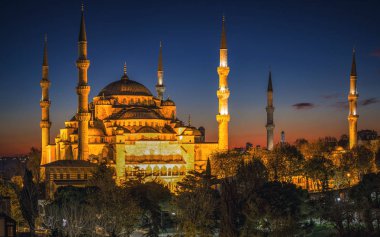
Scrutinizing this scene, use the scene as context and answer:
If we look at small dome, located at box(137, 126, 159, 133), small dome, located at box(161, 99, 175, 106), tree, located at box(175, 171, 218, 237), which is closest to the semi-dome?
small dome, located at box(161, 99, 175, 106)

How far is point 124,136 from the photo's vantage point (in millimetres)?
65000

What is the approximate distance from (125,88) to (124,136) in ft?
29.4

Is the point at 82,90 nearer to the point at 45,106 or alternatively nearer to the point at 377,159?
the point at 45,106

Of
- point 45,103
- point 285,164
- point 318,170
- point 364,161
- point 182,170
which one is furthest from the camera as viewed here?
point 45,103

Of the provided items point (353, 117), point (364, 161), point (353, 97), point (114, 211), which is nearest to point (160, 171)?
point (364, 161)

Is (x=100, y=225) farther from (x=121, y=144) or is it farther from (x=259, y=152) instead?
(x=259, y=152)

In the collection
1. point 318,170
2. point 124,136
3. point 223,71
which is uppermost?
point 223,71

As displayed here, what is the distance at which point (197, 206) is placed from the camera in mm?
41500

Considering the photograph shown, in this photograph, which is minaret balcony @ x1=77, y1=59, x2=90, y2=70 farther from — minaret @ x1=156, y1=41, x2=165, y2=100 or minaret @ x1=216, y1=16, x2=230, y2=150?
Answer: minaret @ x1=156, y1=41, x2=165, y2=100

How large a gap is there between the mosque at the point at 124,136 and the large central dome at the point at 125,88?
8 centimetres

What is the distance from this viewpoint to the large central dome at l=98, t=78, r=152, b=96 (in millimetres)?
72688

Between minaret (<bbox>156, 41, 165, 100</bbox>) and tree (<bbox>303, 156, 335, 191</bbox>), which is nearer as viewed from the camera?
tree (<bbox>303, 156, 335, 191</bbox>)

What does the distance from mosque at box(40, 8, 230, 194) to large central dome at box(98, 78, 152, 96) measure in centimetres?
8

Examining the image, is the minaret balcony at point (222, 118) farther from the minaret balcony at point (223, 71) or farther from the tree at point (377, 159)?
the tree at point (377, 159)
